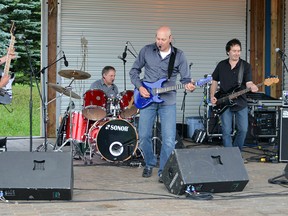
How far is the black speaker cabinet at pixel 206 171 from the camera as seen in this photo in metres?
5.99

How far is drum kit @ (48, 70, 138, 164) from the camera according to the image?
27.3 feet

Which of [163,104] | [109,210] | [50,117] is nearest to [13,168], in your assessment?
[109,210]

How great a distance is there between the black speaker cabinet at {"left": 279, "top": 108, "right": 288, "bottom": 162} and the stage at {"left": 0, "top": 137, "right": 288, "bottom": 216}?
3.43 ft

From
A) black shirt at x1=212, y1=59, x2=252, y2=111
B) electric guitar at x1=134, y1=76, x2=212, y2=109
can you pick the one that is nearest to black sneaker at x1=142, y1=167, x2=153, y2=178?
electric guitar at x1=134, y1=76, x2=212, y2=109

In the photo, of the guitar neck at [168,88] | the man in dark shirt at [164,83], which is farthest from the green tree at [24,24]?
the guitar neck at [168,88]

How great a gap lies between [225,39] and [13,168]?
774 centimetres

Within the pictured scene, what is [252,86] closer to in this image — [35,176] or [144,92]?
[144,92]

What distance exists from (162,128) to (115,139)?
151 centimetres

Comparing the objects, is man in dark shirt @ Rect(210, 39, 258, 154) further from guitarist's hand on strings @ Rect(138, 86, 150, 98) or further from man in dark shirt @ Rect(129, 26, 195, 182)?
guitarist's hand on strings @ Rect(138, 86, 150, 98)

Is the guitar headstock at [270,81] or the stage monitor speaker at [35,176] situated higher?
the guitar headstock at [270,81]

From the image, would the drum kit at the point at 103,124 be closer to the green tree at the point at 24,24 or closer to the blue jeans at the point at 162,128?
the blue jeans at the point at 162,128

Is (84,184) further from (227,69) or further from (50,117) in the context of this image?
(50,117)

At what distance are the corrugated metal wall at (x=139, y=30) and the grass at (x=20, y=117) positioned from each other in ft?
6.75

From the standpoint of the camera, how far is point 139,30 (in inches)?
467
